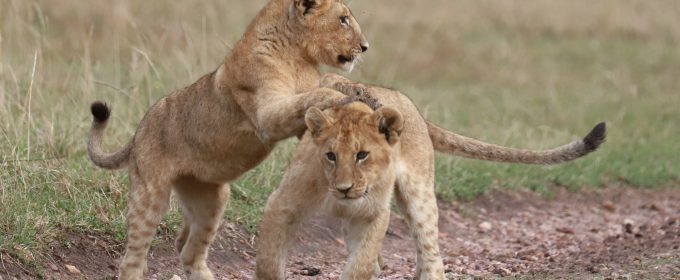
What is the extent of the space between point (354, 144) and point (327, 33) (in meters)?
1.10

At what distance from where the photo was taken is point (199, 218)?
6074 millimetres

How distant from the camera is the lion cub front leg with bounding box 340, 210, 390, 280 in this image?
509 centimetres

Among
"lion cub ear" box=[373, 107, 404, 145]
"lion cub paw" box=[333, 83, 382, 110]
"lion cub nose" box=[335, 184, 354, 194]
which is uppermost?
"lion cub paw" box=[333, 83, 382, 110]

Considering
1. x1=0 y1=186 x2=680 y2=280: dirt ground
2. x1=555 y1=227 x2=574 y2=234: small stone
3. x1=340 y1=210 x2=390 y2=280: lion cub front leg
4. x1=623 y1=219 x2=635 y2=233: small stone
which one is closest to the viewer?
x1=340 y1=210 x2=390 y2=280: lion cub front leg

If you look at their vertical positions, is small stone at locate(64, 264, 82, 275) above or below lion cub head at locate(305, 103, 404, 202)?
below

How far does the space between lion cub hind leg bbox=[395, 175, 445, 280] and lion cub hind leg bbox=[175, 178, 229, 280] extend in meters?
1.12

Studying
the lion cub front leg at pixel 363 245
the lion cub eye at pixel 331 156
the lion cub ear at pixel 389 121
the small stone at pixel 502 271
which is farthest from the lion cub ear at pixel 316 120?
the small stone at pixel 502 271

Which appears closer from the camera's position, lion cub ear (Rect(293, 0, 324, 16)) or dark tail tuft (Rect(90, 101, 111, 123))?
lion cub ear (Rect(293, 0, 324, 16))

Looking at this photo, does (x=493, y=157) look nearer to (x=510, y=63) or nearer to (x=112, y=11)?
(x=112, y=11)

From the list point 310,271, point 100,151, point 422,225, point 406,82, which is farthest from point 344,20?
point 406,82

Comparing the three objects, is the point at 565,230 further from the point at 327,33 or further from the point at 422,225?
the point at 327,33

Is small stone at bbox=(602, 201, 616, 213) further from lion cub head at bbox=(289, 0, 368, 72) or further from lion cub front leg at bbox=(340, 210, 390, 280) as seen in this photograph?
lion cub front leg at bbox=(340, 210, 390, 280)

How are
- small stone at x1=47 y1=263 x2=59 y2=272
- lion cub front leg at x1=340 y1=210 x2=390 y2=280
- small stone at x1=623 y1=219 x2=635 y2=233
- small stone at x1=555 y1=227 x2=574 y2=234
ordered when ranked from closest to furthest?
lion cub front leg at x1=340 y1=210 x2=390 y2=280 → small stone at x1=47 y1=263 x2=59 y2=272 → small stone at x1=623 y1=219 x2=635 y2=233 → small stone at x1=555 y1=227 x2=574 y2=234

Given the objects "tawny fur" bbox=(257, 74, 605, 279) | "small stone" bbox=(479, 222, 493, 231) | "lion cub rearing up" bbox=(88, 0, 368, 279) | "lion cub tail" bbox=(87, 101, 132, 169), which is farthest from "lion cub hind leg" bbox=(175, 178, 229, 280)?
"small stone" bbox=(479, 222, 493, 231)
